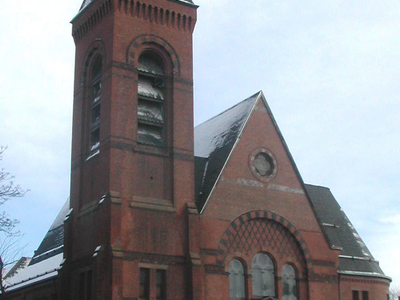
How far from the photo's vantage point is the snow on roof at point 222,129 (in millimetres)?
43312

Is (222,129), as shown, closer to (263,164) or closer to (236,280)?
(263,164)

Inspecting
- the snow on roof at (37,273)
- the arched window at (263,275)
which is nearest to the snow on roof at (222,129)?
the arched window at (263,275)

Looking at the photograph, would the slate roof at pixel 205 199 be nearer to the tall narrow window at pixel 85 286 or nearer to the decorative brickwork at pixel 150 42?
the decorative brickwork at pixel 150 42

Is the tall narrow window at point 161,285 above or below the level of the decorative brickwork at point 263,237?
below

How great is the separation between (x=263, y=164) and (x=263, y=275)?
6351 millimetres

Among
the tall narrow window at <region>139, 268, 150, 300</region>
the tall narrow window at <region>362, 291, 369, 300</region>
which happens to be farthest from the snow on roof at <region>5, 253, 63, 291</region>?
the tall narrow window at <region>362, 291, 369, 300</region>

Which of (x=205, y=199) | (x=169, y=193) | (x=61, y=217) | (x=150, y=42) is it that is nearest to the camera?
(x=169, y=193)

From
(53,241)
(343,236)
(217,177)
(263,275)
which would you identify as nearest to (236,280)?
(263,275)

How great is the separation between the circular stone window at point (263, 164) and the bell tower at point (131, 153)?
4047 mm

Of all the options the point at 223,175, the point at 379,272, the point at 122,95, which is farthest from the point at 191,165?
the point at 379,272

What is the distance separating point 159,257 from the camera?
37.2 meters

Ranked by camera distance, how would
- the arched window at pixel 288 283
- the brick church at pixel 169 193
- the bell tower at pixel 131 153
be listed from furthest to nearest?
1. the arched window at pixel 288 283
2. the brick church at pixel 169 193
3. the bell tower at pixel 131 153

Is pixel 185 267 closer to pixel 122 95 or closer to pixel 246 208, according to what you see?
pixel 246 208

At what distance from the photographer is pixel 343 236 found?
156 feet
